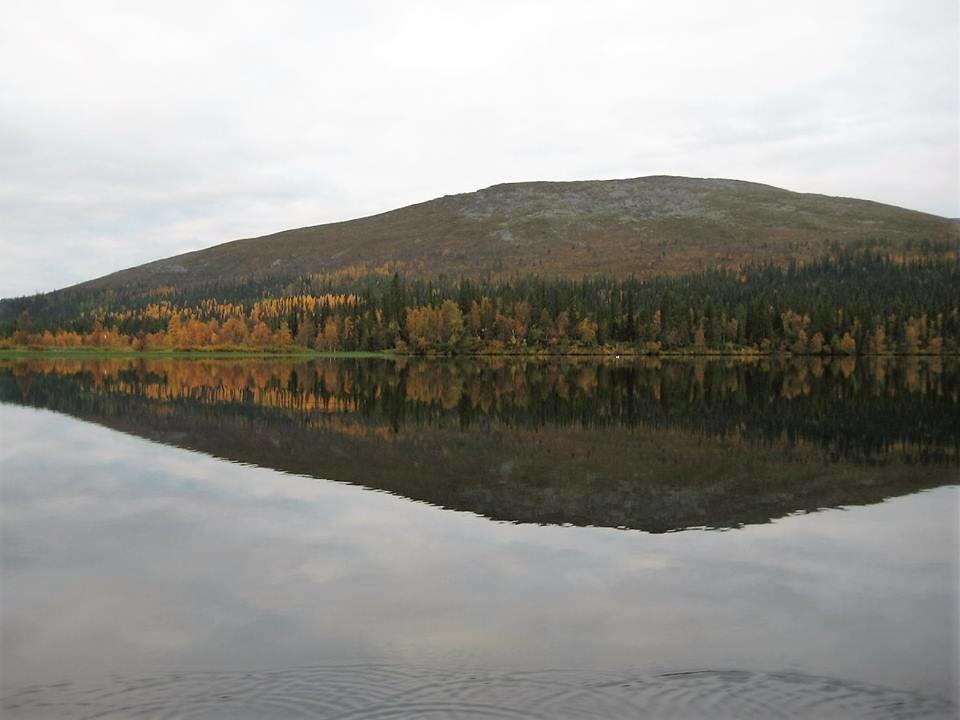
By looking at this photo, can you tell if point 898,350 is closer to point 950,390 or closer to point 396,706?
point 950,390

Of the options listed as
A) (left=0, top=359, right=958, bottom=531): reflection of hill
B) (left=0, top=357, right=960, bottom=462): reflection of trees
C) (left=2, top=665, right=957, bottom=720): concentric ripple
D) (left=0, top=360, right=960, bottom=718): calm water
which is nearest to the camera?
(left=2, top=665, right=957, bottom=720): concentric ripple

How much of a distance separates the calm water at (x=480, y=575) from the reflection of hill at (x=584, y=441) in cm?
22

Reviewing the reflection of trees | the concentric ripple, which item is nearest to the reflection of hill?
the reflection of trees

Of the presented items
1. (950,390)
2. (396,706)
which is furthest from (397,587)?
(950,390)

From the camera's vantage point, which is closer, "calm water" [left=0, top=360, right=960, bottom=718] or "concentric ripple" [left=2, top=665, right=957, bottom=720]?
"concentric ripple" [left=2, top=665, right=957, bottom=720]

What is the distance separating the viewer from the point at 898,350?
18288 cm

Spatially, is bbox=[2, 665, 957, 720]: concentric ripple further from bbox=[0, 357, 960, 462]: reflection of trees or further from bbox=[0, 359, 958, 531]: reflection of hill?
bbox=[0, 357, 960, 462]: reflection of trees

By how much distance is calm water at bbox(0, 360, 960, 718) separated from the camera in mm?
10844

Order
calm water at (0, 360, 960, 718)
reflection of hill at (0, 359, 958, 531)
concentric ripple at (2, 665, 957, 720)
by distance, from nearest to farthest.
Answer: concentric ripple at (2, 665, 957, 720), calm water at (0, 360, 960, 718), reflection of hill at (0, 359, 958, 531)

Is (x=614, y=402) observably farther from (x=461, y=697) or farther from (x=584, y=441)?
(x=461, y=697)

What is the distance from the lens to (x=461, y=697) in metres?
10.5

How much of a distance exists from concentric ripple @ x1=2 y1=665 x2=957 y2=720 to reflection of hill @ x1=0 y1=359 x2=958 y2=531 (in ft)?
30.8

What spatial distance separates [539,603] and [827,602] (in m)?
4.80

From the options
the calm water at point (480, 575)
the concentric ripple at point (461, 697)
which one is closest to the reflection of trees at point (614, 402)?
the calm water at point (480, 575)
